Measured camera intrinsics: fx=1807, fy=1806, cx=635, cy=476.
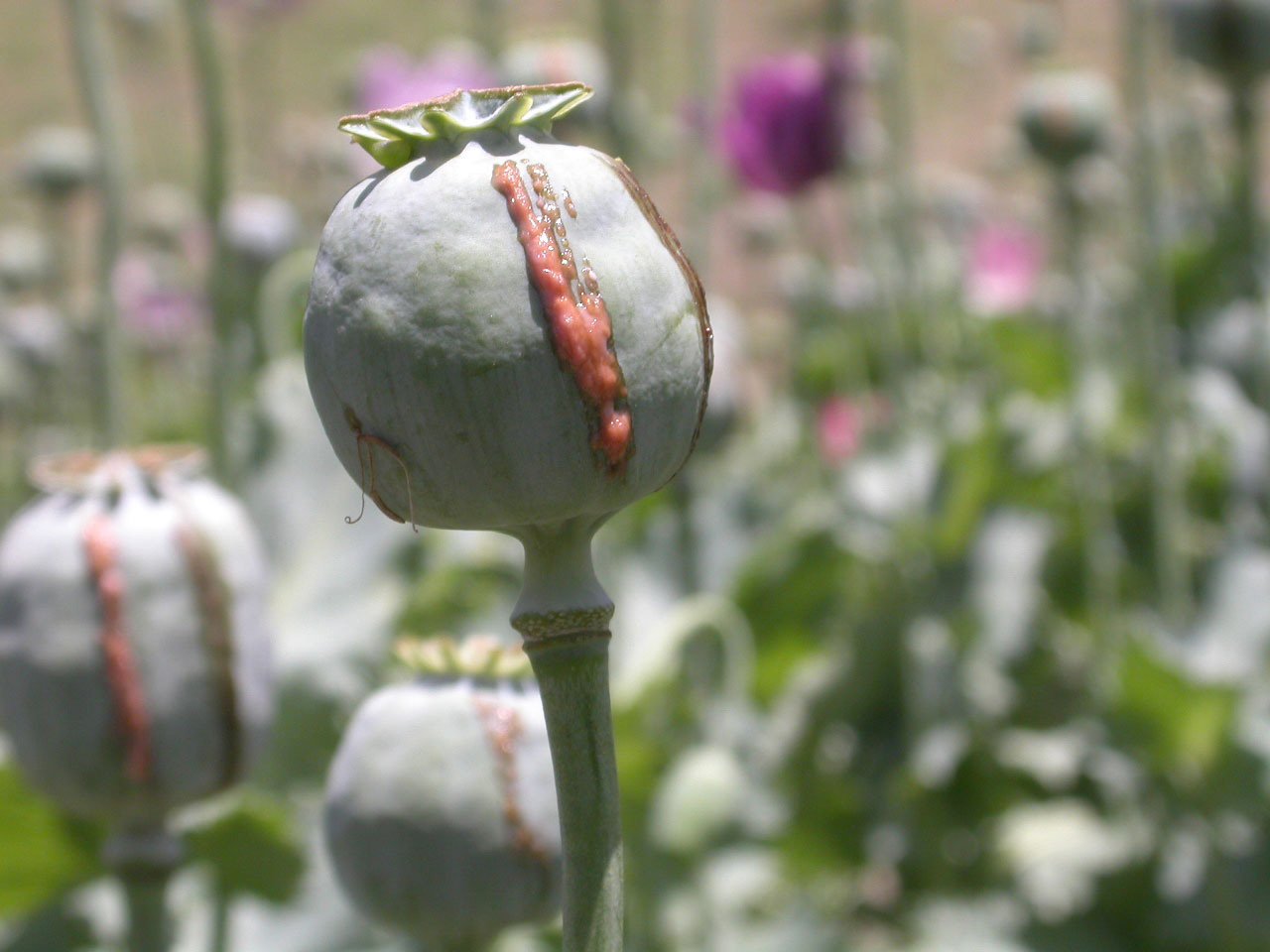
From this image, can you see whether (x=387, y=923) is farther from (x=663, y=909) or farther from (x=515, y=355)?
(x=663, y=909)

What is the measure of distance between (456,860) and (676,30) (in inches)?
383

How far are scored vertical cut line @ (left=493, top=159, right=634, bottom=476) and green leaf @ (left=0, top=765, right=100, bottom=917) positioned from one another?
0.73 metres

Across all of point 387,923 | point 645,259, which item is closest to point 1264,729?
point 387,923

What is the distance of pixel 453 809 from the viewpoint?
2.16 ft

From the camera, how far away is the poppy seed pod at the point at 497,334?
39 centimetres

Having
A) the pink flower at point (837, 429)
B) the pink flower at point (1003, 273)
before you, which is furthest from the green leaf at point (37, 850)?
the pink flower at point (1003, 273)

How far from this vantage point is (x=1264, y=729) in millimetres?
1450

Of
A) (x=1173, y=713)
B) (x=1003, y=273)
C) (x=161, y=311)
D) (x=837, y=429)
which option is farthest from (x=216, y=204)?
(x=161, y=311)

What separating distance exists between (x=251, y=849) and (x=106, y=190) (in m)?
0.41

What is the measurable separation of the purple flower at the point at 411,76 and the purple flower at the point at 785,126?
35cm

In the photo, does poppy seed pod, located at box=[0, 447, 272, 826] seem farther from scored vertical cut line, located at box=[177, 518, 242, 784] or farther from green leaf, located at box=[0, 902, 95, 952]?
green leaf, located at box=[0, 902, 95, 952]

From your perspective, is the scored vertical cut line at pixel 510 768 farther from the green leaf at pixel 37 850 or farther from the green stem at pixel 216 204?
the green stem at pixel 216 204

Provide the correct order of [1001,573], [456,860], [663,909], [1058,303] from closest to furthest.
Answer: [456,860]
[663,909]
[1001,573]
[1058,303]

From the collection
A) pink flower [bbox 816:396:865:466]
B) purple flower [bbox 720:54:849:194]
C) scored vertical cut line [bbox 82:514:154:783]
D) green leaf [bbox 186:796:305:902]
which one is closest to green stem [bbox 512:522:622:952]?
scored vertical cut line [bbox 82:514:154:783]
